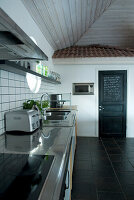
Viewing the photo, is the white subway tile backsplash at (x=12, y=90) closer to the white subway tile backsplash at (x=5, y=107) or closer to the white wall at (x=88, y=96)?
the white subway tile backsplash at (x=5, y=107)

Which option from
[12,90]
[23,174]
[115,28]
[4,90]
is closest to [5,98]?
[4,90]

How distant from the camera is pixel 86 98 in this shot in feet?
14.5

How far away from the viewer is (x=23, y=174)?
0.77 metres

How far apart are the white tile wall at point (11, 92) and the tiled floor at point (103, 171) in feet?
4.50

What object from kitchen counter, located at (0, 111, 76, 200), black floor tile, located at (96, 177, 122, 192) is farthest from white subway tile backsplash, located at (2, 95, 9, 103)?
black floor tile, located at (96, 177, 122, 192)

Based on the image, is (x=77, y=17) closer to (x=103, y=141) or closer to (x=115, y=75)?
(x=115, y=75)

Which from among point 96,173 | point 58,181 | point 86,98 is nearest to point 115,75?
point 86,98

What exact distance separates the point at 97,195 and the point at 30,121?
1356mm

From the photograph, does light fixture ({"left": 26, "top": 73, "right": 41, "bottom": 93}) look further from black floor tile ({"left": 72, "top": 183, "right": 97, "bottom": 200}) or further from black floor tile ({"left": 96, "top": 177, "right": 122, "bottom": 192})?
black floor tile ({"left": 96, "top": 177, "right": 122, "bottom": 192})

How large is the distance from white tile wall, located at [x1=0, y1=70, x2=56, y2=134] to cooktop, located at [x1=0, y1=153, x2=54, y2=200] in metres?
0.64

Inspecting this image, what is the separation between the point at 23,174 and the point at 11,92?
1.13 metres

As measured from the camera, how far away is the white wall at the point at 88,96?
4344mm

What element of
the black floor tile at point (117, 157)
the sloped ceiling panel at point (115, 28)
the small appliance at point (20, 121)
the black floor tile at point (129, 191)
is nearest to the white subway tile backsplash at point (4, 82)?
the small appliance at point (20, 121)

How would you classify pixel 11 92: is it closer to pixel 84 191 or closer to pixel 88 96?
pixel 84 191
